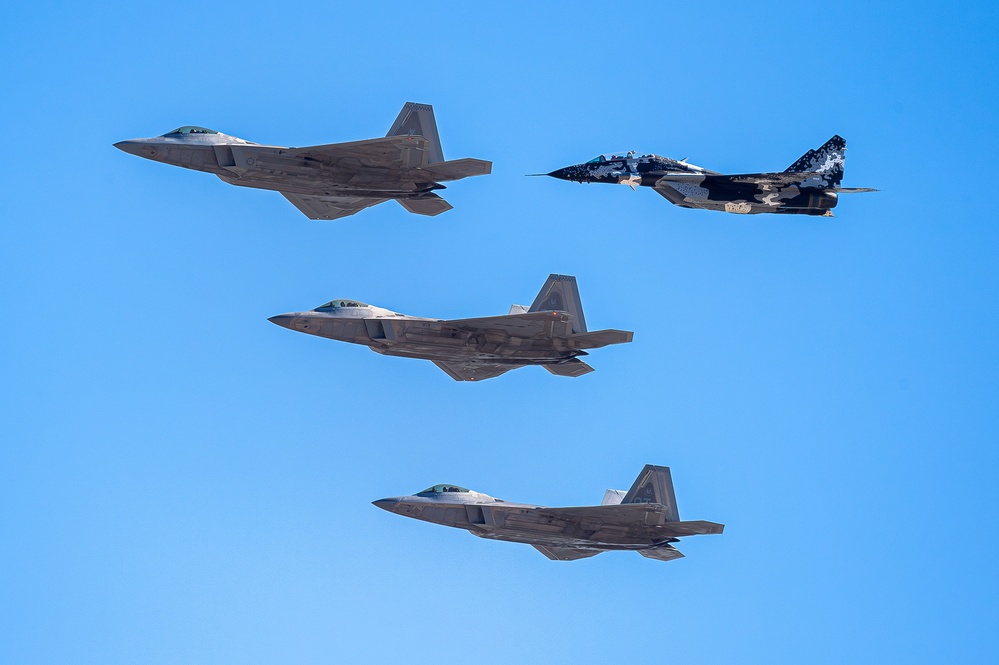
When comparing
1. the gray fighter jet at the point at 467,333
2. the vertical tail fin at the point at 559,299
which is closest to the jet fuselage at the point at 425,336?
the gray fighter jet at the point at 467,333

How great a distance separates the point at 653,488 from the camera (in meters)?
54.8

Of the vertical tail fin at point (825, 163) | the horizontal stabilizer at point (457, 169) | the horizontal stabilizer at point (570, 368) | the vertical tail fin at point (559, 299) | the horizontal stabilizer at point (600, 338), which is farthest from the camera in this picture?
the vertical tail fin at point (825, 163)

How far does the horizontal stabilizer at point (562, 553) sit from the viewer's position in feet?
186

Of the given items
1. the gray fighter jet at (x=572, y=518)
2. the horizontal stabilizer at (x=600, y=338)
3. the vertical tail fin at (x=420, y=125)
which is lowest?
the gray fighter jet at (x=572, y=518)

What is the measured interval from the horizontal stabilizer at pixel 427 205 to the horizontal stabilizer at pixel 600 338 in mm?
7875

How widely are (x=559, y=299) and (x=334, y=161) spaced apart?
11770 mm

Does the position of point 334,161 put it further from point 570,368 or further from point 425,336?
point 570,368

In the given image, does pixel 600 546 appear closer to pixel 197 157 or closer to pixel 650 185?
pixel 650 185

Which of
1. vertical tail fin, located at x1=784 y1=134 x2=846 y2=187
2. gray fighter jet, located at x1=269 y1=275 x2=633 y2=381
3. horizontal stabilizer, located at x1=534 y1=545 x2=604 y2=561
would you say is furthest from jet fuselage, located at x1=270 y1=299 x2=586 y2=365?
vertical tail fin, located at x1=784 y1=134 x2=846 y2=187

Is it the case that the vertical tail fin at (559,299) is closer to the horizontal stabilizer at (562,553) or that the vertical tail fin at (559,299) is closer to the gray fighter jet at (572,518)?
the gray fighter jet at (572,518)

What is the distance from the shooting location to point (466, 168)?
48.8 metres

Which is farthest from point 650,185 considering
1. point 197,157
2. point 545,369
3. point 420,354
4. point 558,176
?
point 197,157

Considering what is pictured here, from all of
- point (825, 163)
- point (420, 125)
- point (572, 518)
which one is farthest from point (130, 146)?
point (825, 163)

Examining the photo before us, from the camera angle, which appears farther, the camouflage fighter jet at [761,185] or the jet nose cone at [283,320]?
the camouflage fighter jet at [761,185]
